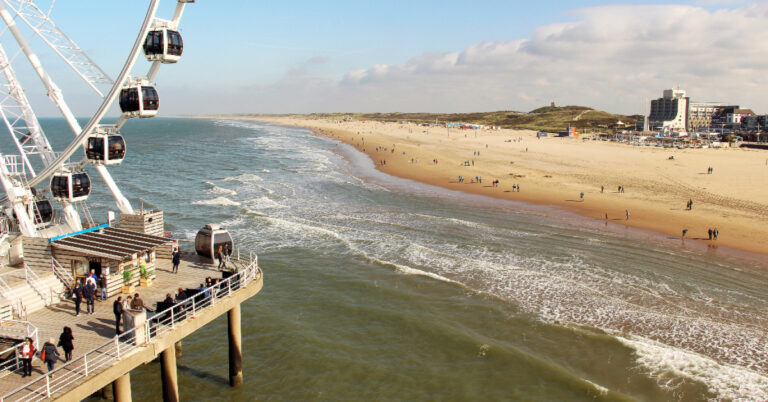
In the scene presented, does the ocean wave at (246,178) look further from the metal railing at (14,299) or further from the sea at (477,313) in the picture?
the metal railing at (14,299)

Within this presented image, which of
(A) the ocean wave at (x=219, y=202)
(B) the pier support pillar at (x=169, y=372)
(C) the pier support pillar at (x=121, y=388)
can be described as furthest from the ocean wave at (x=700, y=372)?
(A) the ocean wave at (x=219, y=202)

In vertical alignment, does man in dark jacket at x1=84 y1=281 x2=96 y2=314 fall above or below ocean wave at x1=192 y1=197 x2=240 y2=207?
above

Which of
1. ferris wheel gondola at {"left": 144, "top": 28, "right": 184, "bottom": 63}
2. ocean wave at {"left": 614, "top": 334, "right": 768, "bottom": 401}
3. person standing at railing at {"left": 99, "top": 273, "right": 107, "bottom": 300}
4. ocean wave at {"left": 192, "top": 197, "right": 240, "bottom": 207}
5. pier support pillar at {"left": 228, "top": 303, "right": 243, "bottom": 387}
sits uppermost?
ferris wheel gondola at {"left": 144, "top": 28, "right": 184, "bottom": 63}

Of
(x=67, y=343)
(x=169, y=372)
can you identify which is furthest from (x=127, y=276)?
(x=67, y=343)

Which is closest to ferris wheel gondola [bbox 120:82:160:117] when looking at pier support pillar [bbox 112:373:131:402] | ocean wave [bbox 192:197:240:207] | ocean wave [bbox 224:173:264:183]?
pier support pillar [bbox 112:373:131:402]

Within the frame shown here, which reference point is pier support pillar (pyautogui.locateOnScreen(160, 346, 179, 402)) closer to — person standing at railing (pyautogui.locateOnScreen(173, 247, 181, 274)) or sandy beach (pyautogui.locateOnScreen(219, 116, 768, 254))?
person standing at railing (pyautogui.locateOnScreen(173, 247, 181, 274))

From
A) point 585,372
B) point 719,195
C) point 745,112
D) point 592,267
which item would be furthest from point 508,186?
point 745,112
